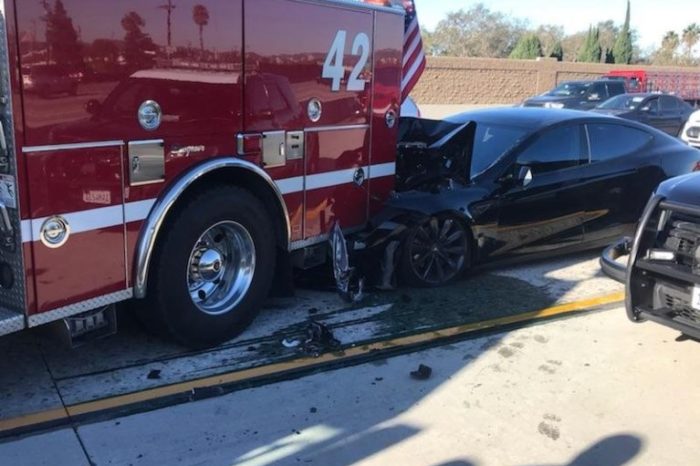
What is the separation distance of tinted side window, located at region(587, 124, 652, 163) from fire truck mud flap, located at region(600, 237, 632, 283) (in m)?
1.97

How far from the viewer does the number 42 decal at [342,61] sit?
17.7 ft

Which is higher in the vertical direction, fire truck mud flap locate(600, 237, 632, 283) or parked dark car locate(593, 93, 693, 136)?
parked dark car locate(593, 93, 693, 136)

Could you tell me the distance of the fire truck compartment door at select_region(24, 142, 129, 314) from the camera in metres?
3.72

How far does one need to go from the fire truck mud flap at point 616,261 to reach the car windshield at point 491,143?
1.60m

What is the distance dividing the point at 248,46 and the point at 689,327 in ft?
10.4

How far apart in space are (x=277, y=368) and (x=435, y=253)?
2.06 meters

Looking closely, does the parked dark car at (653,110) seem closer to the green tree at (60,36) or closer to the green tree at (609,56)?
the green tree at (60,36)

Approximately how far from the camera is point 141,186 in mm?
4184

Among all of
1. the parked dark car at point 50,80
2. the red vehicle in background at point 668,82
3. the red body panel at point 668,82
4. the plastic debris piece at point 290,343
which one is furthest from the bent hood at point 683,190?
the red body panel at point 668,82

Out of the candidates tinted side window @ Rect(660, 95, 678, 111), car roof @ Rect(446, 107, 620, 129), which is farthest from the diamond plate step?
tinted side window @ Rect(660, 95, 678, 111)

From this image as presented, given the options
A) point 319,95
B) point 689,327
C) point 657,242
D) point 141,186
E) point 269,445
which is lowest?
point 269,445

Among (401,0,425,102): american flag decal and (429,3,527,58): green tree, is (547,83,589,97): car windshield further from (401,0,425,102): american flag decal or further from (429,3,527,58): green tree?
(429,3,527,58): green tree

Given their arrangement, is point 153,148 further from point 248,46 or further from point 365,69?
point 365,69

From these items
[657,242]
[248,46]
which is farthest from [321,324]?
[657,242]
